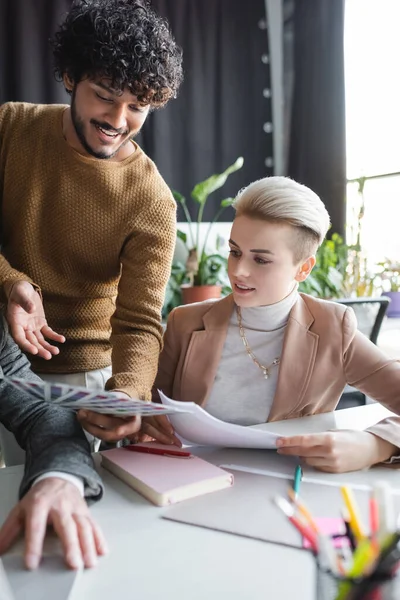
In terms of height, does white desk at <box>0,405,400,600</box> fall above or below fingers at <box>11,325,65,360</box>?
below

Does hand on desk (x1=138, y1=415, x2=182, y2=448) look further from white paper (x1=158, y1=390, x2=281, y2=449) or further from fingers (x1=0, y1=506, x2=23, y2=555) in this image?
fingers (x1=0, y1=506, x2=23, y2=555)

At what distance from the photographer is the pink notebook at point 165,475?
83 cm

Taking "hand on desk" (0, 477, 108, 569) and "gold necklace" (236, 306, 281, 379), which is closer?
"hand on desk" (0, 477, 108, 569)

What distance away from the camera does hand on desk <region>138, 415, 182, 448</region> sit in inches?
40.1

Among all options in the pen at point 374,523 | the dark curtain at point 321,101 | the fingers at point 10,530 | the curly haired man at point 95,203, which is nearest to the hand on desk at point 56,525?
the fingers at point 10,530

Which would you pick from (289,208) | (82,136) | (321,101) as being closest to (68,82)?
(82,136)

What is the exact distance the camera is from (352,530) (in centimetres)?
53

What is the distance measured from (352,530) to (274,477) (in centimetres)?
39

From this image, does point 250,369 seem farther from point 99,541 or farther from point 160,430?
point 99,541

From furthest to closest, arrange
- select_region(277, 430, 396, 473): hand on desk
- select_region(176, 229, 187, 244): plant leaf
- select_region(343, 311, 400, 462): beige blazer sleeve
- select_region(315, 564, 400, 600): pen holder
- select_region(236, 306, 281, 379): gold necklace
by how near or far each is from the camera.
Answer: select_region(176, 229, 187, 244): plant leaf < select_region(236, 306, 281, 379): gold necklace < select_region(343, 311, 400, 462): beige blazer sleeve < select_region(277, 430, 396, 473): hand on desk < select_region(315, 564, 400, 600): pen holder

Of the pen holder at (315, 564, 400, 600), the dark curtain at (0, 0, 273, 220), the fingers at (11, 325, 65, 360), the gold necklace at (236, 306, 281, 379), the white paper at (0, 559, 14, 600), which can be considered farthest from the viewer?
the dark curtain at (0, 0, 273, 220)

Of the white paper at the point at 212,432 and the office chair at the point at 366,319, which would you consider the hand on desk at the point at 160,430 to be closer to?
the white paper at the point at 212,432

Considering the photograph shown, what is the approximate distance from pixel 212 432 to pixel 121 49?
2.81 feet

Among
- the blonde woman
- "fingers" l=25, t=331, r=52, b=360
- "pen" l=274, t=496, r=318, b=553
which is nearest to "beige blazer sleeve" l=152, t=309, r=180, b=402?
the blonde woman
